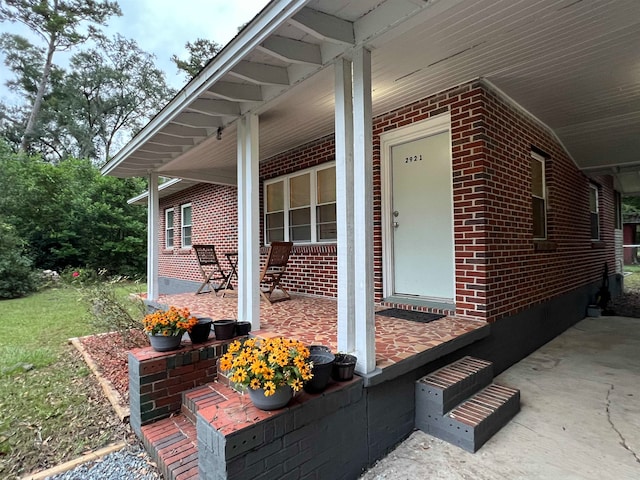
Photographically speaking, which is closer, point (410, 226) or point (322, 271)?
point (410, 226)

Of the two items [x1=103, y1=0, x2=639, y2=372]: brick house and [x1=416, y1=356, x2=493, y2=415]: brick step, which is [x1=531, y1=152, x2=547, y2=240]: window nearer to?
[x1=103, y1=0, x2=639, y2=372]: brick house

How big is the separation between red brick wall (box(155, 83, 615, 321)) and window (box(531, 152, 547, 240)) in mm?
111

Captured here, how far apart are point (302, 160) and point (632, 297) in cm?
860

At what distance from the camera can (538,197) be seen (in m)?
4.64

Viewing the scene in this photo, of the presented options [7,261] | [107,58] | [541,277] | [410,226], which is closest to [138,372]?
[410,226]

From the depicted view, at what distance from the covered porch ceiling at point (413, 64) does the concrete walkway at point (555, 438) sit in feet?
8.64

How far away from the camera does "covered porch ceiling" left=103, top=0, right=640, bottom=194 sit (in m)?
2.11

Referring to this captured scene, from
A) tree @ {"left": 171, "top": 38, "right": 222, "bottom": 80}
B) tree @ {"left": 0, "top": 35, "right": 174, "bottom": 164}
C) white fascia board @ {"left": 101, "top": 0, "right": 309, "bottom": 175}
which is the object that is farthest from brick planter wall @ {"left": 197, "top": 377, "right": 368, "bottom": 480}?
tree @ {"left": 0, "top": 35, "right": 174, "bottom": 164}

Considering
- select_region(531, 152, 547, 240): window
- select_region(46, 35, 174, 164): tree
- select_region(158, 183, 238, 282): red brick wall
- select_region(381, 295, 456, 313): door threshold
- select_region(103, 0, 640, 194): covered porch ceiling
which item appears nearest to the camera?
select_region(103, 0, 640, 194): covered porch ceiling

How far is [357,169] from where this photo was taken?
219 centimetres

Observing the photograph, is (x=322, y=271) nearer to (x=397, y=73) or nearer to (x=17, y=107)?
(x=397, y=73)

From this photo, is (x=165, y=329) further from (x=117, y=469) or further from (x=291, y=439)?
(x=291, y=439)

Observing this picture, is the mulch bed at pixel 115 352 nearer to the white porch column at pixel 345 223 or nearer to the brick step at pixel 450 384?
the white porch column at pixel 345 223

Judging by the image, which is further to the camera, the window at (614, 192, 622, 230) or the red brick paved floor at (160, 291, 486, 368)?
the window at (614, 192, 622, 230)
